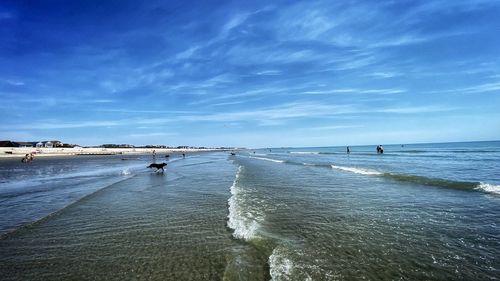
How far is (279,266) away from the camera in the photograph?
5832 millimetres

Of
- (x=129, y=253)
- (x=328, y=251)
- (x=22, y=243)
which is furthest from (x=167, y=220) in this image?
(x=328, y=251)

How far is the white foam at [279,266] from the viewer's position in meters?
5.39

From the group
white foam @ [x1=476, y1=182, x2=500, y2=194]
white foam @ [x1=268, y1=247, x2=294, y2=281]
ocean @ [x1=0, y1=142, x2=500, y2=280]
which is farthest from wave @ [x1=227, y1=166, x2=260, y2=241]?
white foam @ [x1=476, y1=182, x2=500, y2=194]

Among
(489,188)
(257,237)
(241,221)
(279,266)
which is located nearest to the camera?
(279,266)

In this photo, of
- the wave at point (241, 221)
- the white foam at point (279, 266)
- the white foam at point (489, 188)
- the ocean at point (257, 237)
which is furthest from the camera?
the white foam at point (489, 188)

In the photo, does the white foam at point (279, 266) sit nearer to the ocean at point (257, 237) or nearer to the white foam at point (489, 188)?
the ocean at point (257, 237)

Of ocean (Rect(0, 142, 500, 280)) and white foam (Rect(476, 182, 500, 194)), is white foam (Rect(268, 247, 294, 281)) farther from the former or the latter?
white foam (Rect(476, 182, 500, 194))

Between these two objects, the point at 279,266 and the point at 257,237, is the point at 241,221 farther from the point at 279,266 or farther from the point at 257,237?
the point at 279,266

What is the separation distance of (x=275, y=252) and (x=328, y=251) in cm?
127

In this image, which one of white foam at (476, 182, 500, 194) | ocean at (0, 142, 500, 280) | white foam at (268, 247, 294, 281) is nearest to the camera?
white foam at (268, 247, 294, 281)

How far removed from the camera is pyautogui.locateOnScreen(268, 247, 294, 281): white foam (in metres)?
5.39

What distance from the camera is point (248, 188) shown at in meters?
17.6

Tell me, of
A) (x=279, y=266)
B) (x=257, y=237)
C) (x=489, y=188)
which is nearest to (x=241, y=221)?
(x=257, y=237)

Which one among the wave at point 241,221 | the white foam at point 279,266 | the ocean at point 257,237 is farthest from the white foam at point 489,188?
the white foam at point 279,266
